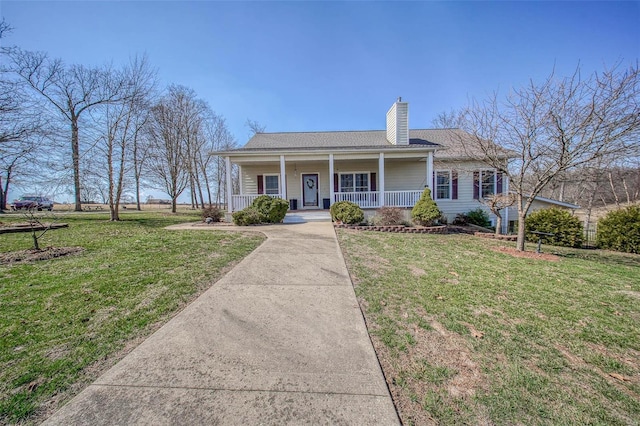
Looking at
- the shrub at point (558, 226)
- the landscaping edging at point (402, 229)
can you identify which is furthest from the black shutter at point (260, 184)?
the shrub at point (558, 226)

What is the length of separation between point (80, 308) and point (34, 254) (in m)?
3.96

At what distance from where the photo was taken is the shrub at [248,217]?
10445mm

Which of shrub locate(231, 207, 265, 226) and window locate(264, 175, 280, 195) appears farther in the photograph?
window locate(264, 175, 280, 195)

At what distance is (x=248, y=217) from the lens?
10445 millimetres

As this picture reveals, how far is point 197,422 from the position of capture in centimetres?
158

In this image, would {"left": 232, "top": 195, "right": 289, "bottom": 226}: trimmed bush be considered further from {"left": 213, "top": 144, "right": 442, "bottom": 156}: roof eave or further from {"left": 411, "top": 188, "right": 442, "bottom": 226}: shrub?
{"left": 411, "top": 188, "right": 442, "bottom": 226}: shrub

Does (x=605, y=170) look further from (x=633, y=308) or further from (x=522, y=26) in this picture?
(x=522, y=26)

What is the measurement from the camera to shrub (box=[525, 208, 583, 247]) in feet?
29.7

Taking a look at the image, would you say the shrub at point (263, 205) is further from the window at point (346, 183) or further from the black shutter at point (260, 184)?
the window at point (346, 183)

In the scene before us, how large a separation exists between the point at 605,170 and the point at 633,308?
4345mm

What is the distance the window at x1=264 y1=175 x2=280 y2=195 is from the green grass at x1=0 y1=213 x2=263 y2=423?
29.7 ft

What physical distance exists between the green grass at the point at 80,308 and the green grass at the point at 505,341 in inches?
97.4

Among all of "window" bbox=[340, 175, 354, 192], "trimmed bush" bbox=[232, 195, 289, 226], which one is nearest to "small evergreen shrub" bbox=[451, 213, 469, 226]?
"window" bbox=[340, 175, 354, 192]

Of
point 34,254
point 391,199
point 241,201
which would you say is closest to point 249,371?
point 34,254
